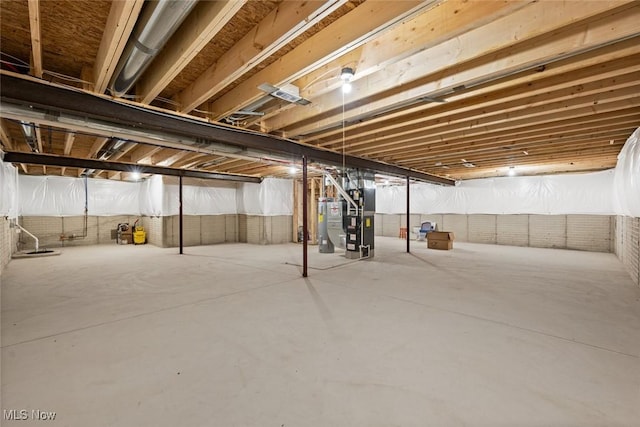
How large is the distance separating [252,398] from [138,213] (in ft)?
34.8

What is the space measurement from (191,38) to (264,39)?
1.65 feet

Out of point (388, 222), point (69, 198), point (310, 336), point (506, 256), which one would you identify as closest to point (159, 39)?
point (310, 336)

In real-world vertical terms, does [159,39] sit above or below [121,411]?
above

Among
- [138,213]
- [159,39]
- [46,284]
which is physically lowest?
[46,284]

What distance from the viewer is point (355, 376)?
1.83m

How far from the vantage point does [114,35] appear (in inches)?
71.6

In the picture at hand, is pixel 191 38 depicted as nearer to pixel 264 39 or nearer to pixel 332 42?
pixel 264 39

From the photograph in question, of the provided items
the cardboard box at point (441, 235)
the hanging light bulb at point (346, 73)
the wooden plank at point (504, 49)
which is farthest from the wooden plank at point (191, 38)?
the cardboard box at point (441, 235)

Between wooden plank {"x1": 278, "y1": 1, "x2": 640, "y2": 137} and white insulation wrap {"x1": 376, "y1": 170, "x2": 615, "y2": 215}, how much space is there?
766cm

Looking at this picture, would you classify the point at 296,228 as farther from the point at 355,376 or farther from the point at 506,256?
the point at 355,376

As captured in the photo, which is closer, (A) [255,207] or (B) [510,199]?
(B) [510,199]

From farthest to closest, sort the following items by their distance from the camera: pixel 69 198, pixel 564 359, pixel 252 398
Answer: pixel 69 198
pixel 564 359
pixel 252 398

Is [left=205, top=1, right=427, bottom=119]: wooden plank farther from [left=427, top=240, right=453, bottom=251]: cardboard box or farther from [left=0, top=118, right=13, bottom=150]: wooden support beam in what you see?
[left=427, top=240, right=453, bottom=251]: cardboard box

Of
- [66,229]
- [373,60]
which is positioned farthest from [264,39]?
[66,229]
